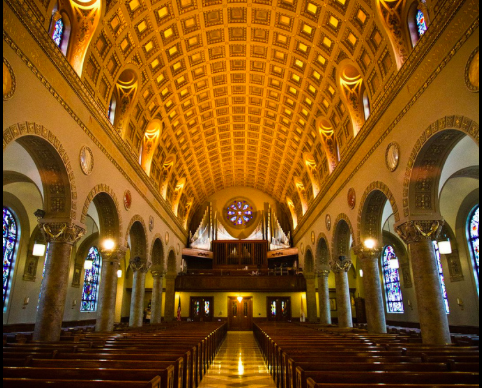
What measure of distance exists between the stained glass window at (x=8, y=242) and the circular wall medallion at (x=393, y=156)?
17.4 m

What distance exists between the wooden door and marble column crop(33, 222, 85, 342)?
20549mm

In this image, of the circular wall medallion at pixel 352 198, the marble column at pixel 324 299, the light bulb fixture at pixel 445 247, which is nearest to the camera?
the light bulb fixture at pixel 445 247

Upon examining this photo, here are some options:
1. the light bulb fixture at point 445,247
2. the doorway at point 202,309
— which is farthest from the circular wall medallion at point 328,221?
the doorway at point 202,309

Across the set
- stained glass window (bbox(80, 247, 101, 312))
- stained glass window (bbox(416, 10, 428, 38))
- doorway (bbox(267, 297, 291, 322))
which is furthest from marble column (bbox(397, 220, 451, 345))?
stained glass window (bbox(80, 247, 101, 312))

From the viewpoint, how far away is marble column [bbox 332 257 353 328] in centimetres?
1800

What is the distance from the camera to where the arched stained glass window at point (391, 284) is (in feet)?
75.5

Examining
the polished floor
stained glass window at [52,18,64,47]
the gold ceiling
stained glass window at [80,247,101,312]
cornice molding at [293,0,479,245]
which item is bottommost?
the polished floor

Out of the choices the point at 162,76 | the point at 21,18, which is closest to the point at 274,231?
the point at 162,76

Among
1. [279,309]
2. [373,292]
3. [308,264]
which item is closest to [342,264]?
[373,292]

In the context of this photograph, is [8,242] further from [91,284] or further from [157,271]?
[157,271]

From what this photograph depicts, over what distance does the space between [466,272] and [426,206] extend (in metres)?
8.51

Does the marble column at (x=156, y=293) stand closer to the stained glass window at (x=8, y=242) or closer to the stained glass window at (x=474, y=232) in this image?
the stained glass window at (x=8, y=242)

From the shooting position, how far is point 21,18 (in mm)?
8297

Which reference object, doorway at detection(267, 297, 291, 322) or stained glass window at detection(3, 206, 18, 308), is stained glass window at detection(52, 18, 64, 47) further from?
doorway at detection(267, 297, 291, 322)
